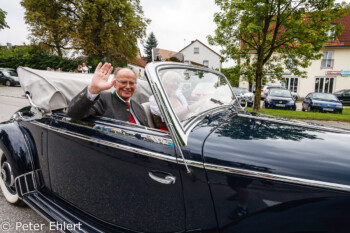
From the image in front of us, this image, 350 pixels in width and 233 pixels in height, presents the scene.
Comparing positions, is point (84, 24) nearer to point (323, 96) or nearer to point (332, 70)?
point (323, 96)

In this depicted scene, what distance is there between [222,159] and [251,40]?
32.5 feet

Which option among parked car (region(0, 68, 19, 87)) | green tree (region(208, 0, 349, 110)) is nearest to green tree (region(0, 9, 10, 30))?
parked car (region(0, 68, 19, 87))

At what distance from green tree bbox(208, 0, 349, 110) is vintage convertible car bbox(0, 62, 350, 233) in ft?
24.1

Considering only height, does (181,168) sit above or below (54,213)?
above

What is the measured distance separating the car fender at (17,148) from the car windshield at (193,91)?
1747 mm

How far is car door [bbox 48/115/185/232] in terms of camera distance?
1406 millimetres

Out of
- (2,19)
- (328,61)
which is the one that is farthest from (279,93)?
(2,19)

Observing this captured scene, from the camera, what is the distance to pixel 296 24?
845cm

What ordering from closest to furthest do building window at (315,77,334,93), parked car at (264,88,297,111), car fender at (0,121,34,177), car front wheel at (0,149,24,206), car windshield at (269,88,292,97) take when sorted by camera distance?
car fender at (0,121,34,177)
car front wheel at (0,149,24,206)
parked car at (264,88,297,111)
car windshield at (269,88,292,97)
building window at (315,77,334,93)

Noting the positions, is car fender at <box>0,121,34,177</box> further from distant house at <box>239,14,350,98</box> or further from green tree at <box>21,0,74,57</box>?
distant house at <box>239,14,350,98</box>

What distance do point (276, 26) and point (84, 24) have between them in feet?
72.1

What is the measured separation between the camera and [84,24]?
24.3 m

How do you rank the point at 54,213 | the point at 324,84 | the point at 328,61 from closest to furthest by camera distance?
the point at 54,213 < the point at 328,61 < the point at 324,84

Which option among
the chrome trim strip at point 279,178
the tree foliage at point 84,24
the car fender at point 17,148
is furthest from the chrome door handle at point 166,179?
the tree foliage at point 84,24
